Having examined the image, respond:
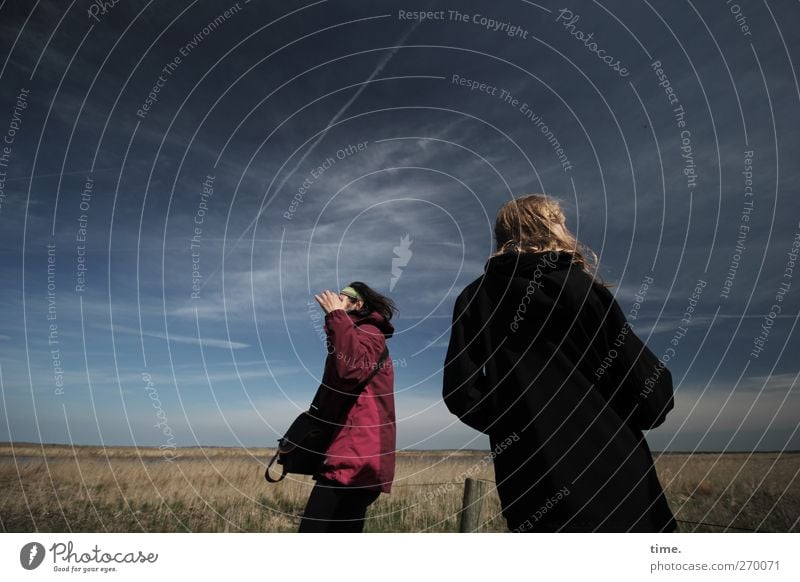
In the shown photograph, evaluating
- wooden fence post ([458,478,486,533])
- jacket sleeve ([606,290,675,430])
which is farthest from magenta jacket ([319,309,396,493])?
wooden fence post ([458,478,486,533])

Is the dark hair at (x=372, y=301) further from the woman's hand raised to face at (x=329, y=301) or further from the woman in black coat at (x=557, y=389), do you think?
the woman in black coat at (x=557, y=389)

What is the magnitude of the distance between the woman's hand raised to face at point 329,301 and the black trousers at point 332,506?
57.2 inches

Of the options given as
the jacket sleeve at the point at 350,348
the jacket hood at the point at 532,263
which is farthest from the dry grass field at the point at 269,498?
the jacket hood at the point at 532,263

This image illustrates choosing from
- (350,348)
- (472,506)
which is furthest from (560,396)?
(472,506)

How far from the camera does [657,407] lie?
304cm

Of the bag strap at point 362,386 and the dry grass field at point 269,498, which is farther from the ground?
the bag strap at point 362,386

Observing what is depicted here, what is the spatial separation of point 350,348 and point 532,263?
1775mm

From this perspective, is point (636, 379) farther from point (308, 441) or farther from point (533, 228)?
point (308, 441)

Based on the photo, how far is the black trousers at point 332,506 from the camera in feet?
14.4

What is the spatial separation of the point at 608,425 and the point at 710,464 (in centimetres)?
582

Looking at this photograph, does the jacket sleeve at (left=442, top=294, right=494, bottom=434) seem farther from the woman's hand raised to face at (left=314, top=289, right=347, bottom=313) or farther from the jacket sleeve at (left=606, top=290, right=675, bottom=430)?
the woman's hand raised to face at (left=314, top=289, right=347, bottom=313)
